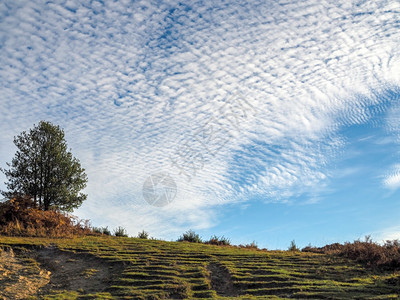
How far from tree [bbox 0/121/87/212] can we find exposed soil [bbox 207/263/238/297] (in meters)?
18.1

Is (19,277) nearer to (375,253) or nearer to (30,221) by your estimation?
(30,221)

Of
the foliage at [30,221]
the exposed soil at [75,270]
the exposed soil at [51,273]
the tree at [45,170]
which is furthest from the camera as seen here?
the tree at [45,170]

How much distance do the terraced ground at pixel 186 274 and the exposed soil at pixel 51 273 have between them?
32 millimetres

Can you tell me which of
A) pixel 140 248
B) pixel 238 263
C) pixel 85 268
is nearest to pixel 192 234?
pixel 140 248

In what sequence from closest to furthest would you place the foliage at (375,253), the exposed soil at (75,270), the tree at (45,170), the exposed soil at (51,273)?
1. the exposed soil at (51,273)
2. the exposed soil at (75,270)
3. the foliage at (375,253)
4. the tree at (45,170)

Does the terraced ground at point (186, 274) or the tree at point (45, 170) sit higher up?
the tree at point (45, 170)

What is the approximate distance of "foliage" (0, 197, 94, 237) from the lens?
62.1 feet

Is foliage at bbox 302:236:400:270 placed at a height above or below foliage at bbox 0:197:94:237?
below

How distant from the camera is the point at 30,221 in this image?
20.2 meters

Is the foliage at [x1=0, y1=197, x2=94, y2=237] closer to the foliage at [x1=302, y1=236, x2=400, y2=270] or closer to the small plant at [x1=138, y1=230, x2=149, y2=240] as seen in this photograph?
the small plant at [x1=138, y1=230, x2=149, y2=240]

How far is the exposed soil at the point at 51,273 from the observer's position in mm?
10866

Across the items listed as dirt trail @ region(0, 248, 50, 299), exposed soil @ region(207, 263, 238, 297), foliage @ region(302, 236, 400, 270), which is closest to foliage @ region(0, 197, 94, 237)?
dirt trail @ region(0, 248, 50, 299)

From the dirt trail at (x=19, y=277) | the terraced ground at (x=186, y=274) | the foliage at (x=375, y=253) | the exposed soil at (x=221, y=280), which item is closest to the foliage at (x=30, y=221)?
the terraced ground at (x=186, y=274)

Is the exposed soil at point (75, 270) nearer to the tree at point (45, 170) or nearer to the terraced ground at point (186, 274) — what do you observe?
the terraced ground at point (186, 274)
